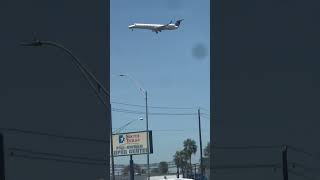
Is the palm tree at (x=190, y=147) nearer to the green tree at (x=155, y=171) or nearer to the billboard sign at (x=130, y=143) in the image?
the green tree at (x=155, y=171)

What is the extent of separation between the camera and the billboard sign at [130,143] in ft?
285

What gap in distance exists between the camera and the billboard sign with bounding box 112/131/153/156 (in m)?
86.8

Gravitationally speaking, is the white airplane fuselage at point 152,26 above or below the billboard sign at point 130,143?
above

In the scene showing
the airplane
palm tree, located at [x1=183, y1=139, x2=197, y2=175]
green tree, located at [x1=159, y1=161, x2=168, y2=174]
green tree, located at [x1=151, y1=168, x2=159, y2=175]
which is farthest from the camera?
palm tree, located at [x1=183, y1=139, x2=197, y2=175]

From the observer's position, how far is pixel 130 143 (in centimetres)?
8869

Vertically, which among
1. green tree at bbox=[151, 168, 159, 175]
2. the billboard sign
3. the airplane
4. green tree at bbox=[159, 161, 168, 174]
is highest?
the airplane
